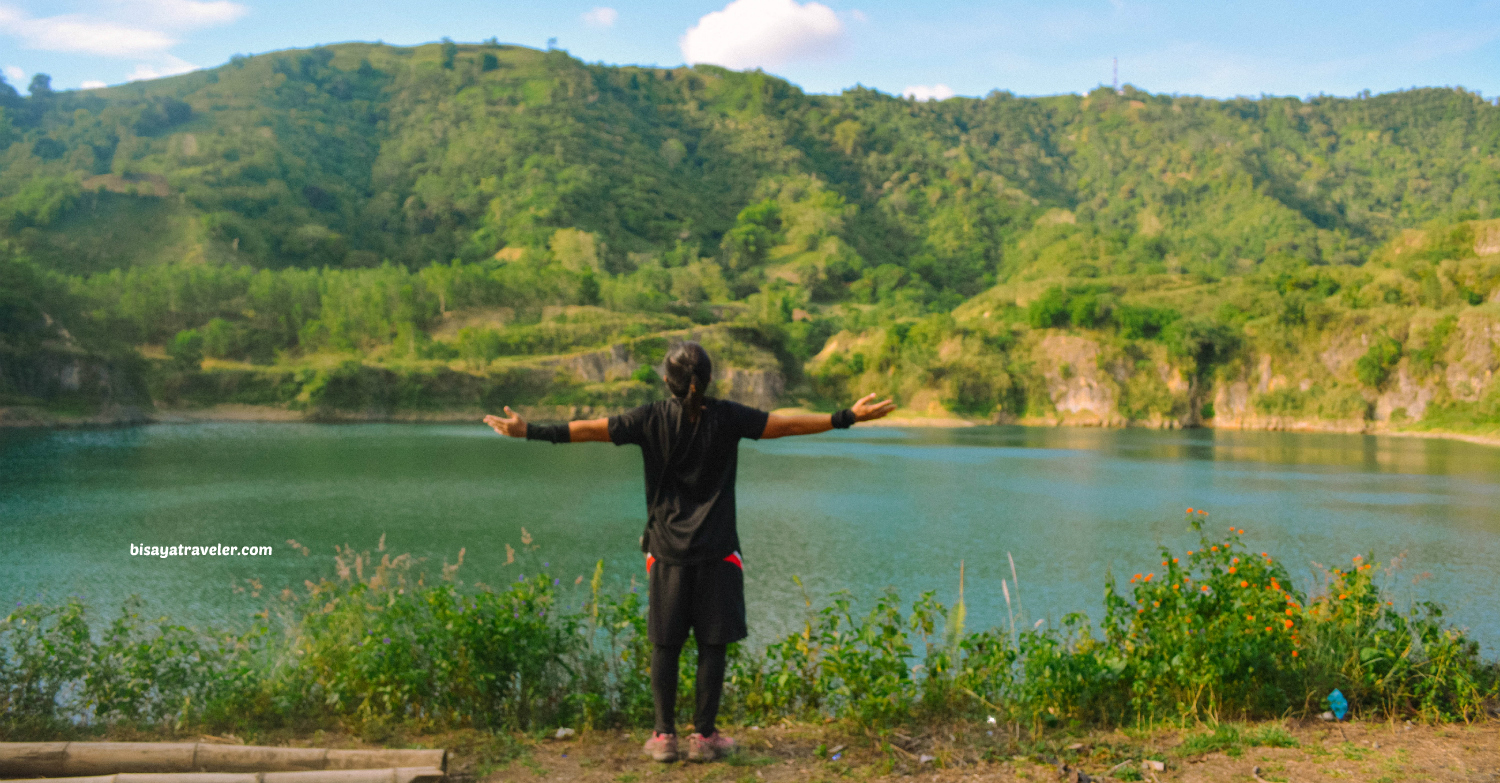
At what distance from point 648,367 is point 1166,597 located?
223ft

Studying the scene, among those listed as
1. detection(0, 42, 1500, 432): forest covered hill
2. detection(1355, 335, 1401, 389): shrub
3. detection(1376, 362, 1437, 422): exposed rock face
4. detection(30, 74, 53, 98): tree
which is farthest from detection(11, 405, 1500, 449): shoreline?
detection(30, 74, 53, 98): tree

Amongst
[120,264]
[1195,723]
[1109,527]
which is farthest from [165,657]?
[120,264]

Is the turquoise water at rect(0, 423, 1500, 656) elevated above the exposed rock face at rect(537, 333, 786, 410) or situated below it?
below

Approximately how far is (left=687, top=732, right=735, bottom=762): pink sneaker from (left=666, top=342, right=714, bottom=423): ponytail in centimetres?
154

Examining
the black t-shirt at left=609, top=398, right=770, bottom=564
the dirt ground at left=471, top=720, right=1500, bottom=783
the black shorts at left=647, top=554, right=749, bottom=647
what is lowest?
the dirt ground at left=471, top=720, right=1500, bottom=783

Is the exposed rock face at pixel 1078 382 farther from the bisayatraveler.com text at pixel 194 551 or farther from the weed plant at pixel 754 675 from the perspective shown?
the weed plant at pixel 754 675

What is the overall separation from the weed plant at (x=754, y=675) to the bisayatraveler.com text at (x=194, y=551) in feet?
35.2

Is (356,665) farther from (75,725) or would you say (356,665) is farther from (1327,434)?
(1327,434)

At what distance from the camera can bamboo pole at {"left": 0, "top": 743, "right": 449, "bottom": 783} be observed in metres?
3.83

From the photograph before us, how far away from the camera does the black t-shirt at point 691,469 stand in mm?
4238

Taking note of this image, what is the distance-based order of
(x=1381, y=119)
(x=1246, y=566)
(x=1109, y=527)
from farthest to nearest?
(x=1381, y=119), (x=1109, y=527), (x=1246, y=566)

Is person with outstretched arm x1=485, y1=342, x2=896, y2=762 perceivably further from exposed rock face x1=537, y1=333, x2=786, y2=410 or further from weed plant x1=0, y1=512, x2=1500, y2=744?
exposed rock face x1=537, y1=333, x2=786, y2=410

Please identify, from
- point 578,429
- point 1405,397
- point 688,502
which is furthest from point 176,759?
point 1405,397

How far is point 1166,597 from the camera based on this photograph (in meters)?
5.64
